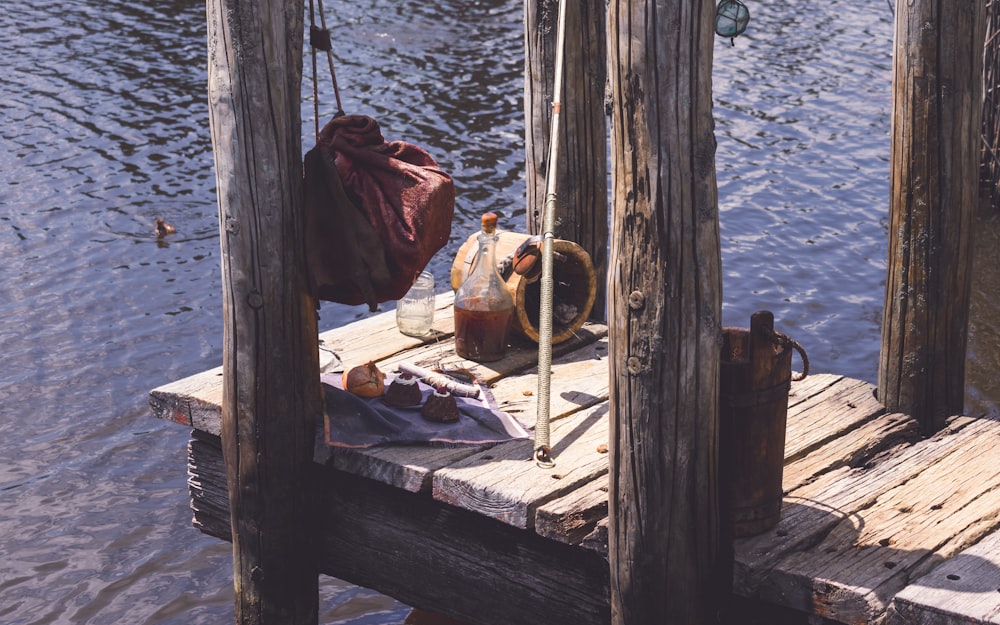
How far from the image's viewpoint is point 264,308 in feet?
15.9

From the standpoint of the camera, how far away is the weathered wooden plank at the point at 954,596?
3844 millimetres

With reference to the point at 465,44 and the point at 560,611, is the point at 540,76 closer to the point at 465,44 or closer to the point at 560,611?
the point at 560,611

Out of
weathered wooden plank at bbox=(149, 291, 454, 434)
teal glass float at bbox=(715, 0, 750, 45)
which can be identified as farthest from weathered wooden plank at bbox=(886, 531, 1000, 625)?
weathered wooden plank at bbox=(149, 291, 454, 434)

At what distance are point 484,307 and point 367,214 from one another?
43.8 inches

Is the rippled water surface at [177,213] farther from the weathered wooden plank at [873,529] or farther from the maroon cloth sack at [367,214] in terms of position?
the weathered wooden plank at [873,529]

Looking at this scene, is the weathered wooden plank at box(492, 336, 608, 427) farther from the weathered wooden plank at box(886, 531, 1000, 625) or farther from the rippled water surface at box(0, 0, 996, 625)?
the weathered wooden plank at box(886, 531, 1000, 625)

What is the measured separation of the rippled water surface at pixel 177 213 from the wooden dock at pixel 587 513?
1.55 metres

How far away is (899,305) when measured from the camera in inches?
220

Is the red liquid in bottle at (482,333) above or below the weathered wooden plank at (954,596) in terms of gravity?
above

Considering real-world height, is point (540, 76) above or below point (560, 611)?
above

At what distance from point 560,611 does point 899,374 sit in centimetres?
202

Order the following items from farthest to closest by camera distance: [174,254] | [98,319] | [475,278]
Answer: [174,254] → [98,319] → [475,278]

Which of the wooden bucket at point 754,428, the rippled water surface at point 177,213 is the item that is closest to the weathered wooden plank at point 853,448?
the wooden bucket at point 754,428

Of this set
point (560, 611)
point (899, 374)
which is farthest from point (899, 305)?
point (560, 611)
